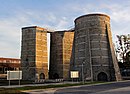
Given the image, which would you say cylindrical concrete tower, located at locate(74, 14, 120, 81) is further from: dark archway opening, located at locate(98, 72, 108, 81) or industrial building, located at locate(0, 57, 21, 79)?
industrial building, located at locate(0, 57, 21, 79)

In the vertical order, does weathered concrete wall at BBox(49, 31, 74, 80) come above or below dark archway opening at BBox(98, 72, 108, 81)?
above

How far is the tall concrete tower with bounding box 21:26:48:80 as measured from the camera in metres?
71.9

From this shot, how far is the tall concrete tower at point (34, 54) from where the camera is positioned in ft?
236

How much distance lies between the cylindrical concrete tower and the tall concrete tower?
17558 millimetres

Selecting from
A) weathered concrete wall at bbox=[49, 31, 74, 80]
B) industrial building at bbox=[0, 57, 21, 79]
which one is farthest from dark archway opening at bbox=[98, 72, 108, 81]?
industrial building at bbox=[0, 57, 21, 79]

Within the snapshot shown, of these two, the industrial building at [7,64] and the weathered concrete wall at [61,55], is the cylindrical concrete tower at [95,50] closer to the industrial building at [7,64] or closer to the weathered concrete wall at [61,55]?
the weathered concrete wall at [61,55]

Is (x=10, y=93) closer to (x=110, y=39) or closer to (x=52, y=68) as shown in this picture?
(x=110, y=39)

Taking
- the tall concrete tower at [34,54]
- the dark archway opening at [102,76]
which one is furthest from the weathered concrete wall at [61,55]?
the dark archway opening at [102,76]

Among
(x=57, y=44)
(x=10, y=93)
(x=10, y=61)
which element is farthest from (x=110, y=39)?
(x=10, y=61)

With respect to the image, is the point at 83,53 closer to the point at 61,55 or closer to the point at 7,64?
the point at 61,55

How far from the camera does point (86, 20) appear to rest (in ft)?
196

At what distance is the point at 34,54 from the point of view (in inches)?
2844

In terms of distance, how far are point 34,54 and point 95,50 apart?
2452 cm

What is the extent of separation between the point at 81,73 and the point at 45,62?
22.8m
